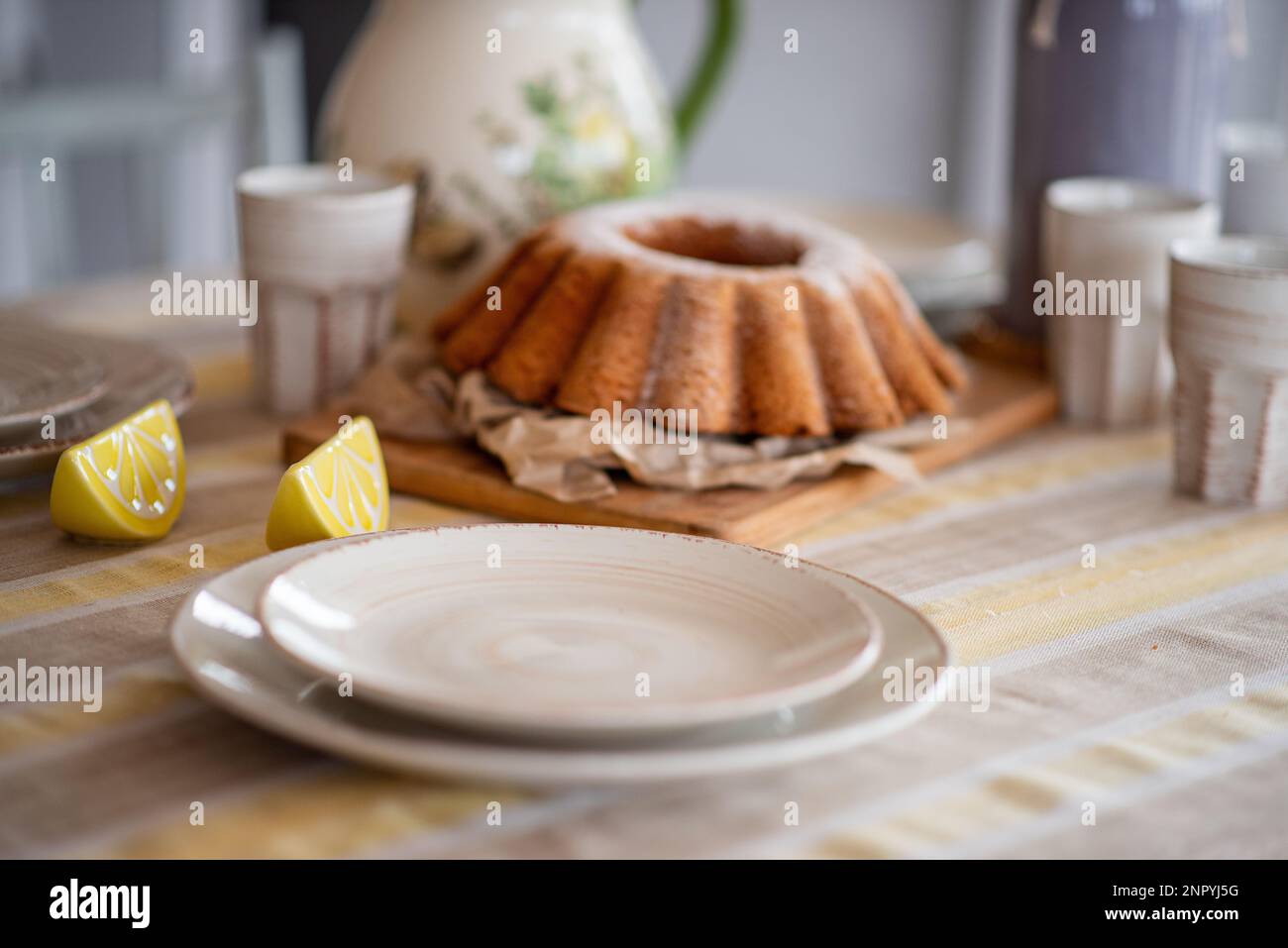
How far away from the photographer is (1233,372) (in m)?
0.85

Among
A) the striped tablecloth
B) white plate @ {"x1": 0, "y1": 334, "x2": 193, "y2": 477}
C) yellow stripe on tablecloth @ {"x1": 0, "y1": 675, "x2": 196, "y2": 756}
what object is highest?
white plate @ {"x1": 0, "y1": 334, "x2": 193, "y2": 477}

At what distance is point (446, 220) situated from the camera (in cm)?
107

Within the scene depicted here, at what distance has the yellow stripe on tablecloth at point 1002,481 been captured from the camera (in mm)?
846

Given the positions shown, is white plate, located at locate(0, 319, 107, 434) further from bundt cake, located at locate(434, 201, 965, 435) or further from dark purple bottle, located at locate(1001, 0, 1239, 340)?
dark purple bottle, located at locate(1001, 0, 1239, 340)

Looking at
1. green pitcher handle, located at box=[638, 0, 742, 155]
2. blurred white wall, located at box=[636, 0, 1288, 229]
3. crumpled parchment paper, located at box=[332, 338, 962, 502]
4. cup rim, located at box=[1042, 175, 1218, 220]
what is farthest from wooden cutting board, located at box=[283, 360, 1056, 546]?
blurred white wall, located at box=[636, 0, 1288, 229]

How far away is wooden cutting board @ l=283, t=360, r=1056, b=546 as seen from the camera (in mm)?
791

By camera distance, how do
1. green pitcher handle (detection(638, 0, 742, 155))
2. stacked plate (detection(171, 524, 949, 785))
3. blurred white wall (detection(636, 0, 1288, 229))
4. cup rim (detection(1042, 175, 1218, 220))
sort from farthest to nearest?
blurred white wall (detection(636, 0, 1288, 229)) → green pitcher handle (detection(638, 0, 742, 155)) → cup rim (detection(1042, 175, 1218, 220)) → stacked plate (detection(171, 524, 949, 785))

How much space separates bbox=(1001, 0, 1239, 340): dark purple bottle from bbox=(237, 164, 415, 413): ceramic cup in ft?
1.74

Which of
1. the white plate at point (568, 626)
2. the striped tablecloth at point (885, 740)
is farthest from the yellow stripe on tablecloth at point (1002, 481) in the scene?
the white plate at point (568, 626)

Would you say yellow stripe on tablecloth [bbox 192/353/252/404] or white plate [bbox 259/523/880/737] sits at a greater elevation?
yellow stripe on tablecloth [bbox 192/353/252/404]

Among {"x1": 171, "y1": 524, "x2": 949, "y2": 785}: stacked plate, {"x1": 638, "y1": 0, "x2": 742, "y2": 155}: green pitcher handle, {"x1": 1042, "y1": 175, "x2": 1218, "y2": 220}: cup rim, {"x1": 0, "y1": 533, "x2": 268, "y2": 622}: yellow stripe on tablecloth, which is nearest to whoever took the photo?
{"x1": 171, "y1": 524, "x2": 949, "y2": 785}: stacked plate

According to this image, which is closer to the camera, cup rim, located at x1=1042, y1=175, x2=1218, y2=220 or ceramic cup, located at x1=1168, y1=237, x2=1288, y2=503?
ceramic cup, located at x1=1168, y1=237, x2=1288, y2=503

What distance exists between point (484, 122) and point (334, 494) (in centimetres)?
46

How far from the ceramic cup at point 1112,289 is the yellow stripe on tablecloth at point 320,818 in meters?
0.70
